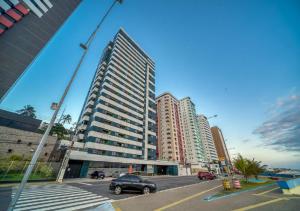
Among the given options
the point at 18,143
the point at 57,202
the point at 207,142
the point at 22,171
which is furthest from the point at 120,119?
the point at 207,142

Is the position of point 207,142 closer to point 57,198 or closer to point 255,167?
point 255,167

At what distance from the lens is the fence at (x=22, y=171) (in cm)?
1625

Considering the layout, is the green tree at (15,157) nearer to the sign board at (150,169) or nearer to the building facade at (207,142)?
the sign board at (150,169)

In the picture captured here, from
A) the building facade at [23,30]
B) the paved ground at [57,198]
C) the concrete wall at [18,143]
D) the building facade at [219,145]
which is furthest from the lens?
the building facade at [219,145]

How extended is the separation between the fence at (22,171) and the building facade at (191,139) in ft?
248

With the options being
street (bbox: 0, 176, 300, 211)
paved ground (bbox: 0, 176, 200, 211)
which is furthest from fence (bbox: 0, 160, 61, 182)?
→ street (bbox: 0, 176, 300, 211)

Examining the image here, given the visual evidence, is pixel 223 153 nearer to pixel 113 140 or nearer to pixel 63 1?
pixel 113 140

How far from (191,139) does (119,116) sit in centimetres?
6613

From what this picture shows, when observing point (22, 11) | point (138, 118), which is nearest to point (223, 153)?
point (138, 118)

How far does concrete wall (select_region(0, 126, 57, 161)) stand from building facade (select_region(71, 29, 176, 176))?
995 cm

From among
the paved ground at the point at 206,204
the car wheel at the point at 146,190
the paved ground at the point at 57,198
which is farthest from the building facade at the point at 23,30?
the paved ground at the point at 206,204

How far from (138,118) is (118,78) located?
17251mm

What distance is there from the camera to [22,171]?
19156 mm

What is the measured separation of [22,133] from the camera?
30828mm
